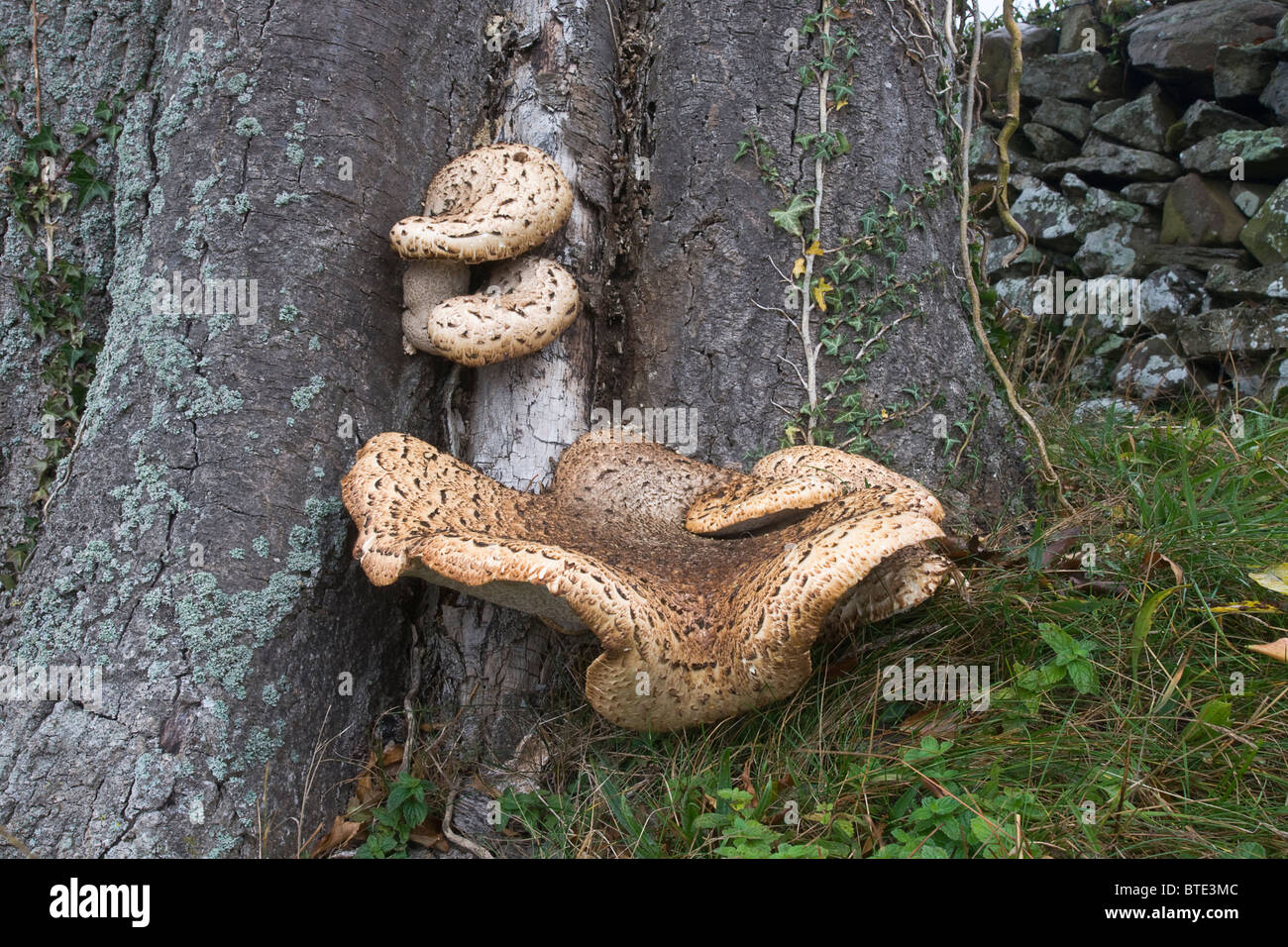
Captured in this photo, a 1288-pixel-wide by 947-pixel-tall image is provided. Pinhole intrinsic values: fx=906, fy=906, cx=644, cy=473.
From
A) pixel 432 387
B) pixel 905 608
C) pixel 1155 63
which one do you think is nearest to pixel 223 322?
pixel 432 387

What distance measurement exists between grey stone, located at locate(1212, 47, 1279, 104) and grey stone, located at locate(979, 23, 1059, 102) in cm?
197

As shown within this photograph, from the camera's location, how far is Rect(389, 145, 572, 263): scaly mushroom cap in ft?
11.0

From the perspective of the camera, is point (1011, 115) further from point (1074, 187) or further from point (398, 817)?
point (1074, 187)

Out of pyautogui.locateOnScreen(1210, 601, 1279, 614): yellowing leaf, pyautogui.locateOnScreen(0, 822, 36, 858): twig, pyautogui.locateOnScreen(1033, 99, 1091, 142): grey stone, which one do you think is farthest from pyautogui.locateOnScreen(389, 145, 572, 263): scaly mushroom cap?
pyautogui.locateOnScreen(1033, 99, 1091, 142): grey stone

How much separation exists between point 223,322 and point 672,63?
7.45 feet

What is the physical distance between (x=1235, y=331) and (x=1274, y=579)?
499 centimetres

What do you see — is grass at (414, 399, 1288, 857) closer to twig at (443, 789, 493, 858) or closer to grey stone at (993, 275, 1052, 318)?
twig at (443, 789, 493, 858)

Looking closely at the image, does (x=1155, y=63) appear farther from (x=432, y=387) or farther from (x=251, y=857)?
(x=251, y=857)

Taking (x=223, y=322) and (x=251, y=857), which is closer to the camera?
(x=251, y=857)

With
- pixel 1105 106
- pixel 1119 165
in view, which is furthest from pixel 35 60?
pixel 1105 106

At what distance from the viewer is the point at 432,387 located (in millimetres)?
3791

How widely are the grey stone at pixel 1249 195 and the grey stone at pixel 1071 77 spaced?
5.66 ft

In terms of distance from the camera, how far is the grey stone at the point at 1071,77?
8.87 m

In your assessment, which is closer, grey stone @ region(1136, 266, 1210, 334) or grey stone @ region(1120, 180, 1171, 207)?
grey stone @ region(1136, 266, 1210, 334)
